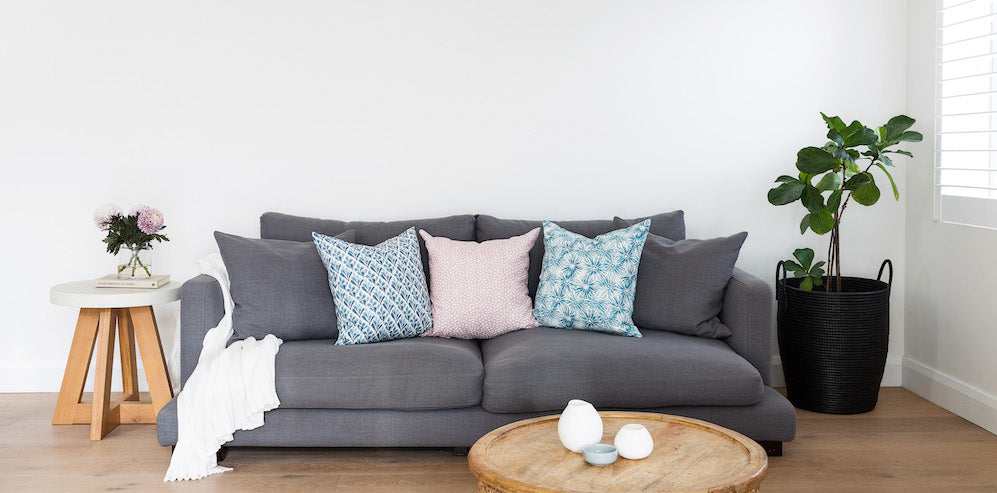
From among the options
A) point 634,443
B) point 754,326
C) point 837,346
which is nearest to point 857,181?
point 837,346

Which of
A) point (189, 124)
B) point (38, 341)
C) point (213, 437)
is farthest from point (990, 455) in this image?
point (38, 341)

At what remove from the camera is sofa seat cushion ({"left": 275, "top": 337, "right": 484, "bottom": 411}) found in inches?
124

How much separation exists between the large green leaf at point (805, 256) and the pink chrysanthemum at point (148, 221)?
2858mm

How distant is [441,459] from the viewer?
10.8 feet

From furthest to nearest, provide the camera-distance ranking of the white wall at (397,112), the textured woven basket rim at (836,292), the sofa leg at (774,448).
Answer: the white wall at (397,112), the textured woven basket rim at (836,292), the sofa leg at (774,448)

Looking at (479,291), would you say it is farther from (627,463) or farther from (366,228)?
(627,463)

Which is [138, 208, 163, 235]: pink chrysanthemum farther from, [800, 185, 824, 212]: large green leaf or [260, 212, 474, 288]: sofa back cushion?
[800, 185, 824, 212]: large green leaf

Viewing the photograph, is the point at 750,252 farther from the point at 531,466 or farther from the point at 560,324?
the point at 531,466

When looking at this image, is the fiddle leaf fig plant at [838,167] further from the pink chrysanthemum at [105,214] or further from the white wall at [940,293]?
the pink chrysanthemum at [105,214]

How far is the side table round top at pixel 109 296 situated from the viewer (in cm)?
353

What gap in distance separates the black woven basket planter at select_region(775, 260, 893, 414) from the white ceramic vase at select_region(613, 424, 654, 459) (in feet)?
6.17

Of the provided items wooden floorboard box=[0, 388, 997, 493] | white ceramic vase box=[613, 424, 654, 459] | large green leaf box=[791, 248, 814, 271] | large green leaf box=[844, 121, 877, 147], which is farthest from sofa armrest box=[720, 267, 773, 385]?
white ceramic vase box=[613, 424, 654, 459]

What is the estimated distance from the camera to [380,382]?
316 cm

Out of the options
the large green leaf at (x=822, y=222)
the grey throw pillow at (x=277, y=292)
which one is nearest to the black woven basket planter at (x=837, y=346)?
the large green leaf at (x=822, y=222)
